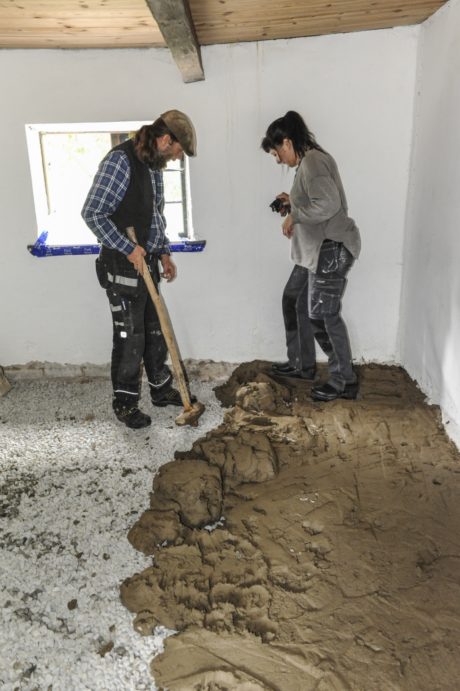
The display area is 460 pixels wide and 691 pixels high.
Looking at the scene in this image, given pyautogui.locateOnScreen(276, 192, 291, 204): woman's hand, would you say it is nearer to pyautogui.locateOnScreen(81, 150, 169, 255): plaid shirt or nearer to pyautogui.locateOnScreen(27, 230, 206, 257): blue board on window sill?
pyautogui.locateOnScreen(27, 230, 206, 257): blue board on window sill

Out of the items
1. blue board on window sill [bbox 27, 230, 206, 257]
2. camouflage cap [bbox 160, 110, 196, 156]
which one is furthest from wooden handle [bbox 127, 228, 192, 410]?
blue board on window sill [bbox 27, 230, 206, 257]

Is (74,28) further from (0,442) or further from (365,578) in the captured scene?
(365,578)

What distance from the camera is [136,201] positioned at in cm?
258

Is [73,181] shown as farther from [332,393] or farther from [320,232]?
[332,393]

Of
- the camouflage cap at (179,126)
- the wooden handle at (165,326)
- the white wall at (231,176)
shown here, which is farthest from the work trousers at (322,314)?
the camouflage cap at (179,126)

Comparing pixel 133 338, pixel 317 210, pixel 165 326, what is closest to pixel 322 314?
pixel 317 210

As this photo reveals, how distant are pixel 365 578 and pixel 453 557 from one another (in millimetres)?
360

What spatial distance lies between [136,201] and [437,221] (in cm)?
161

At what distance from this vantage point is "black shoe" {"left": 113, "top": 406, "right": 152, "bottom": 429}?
9.32 feet

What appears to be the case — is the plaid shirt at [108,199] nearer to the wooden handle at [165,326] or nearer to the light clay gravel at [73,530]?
the wooden handle at [165,326]

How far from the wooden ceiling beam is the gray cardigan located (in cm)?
80

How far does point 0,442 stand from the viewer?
2.78m

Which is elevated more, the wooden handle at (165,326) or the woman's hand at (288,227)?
the woman's hand at (288,227)

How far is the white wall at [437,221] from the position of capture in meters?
2.49
